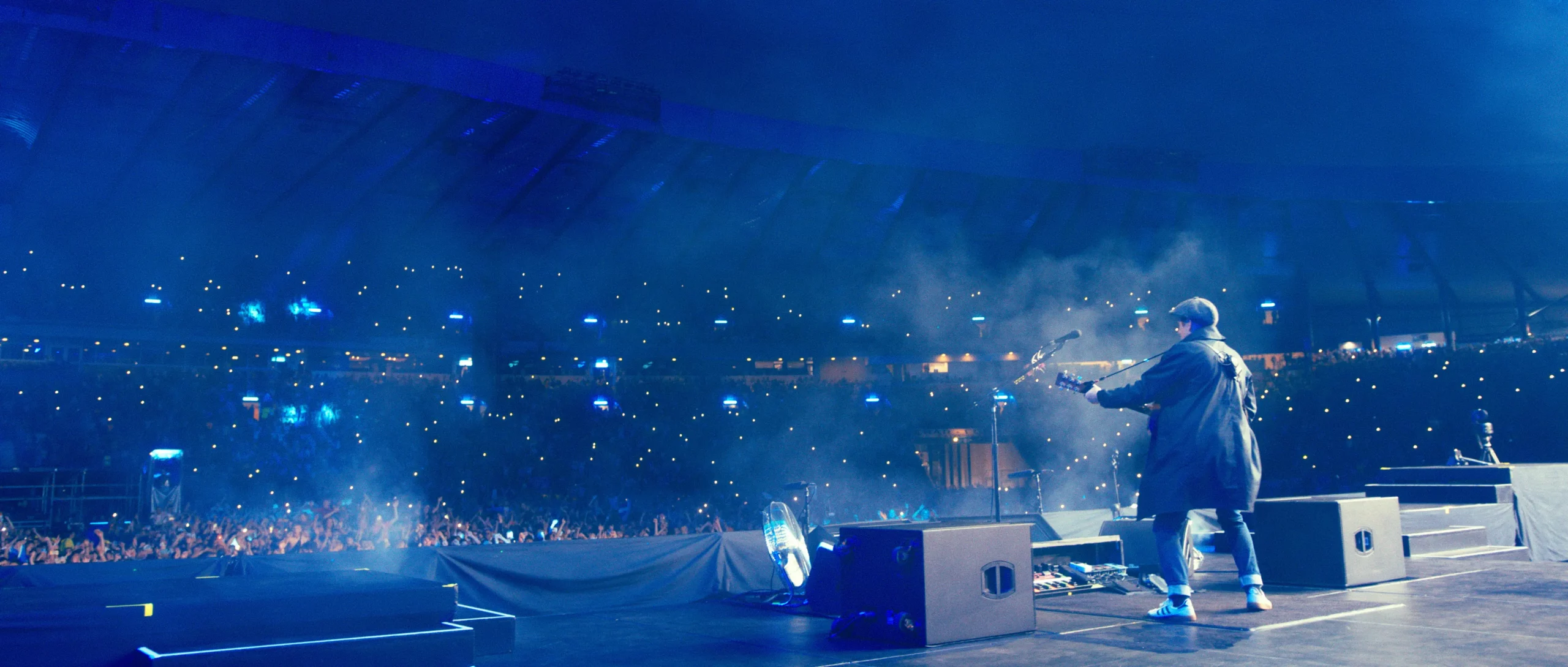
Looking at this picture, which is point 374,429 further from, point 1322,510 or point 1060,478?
point 1322,510

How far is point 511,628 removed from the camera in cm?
382

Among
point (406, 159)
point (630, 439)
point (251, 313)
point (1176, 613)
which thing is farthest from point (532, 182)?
point (1176, 613)

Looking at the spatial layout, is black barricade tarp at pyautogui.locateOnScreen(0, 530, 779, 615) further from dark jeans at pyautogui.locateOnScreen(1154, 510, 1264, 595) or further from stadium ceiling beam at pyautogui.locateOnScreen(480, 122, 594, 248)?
stadium ceiling beam at pyautogui.locateOnScreen(480, 122, 594, 248)

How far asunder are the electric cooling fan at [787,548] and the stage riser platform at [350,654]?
8.15 feet

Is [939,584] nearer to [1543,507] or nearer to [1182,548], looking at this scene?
[1182,548]

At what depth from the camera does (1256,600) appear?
356 centimetres

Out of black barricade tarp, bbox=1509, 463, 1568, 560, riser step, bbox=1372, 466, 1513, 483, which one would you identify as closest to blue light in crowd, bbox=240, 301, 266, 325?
riser step, bbox=1372, 466, 1513, 483

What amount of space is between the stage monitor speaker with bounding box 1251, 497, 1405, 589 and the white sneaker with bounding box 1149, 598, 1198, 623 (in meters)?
1.12

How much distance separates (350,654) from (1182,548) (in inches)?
117

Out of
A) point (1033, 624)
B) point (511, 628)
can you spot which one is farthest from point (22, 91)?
point (1033, 624)

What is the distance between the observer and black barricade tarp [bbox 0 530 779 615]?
185 inches

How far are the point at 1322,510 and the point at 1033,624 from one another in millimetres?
1770

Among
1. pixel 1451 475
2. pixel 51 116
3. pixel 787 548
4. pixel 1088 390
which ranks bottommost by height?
pixel 787 548

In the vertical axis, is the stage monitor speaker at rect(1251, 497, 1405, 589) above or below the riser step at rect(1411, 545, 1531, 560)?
above
